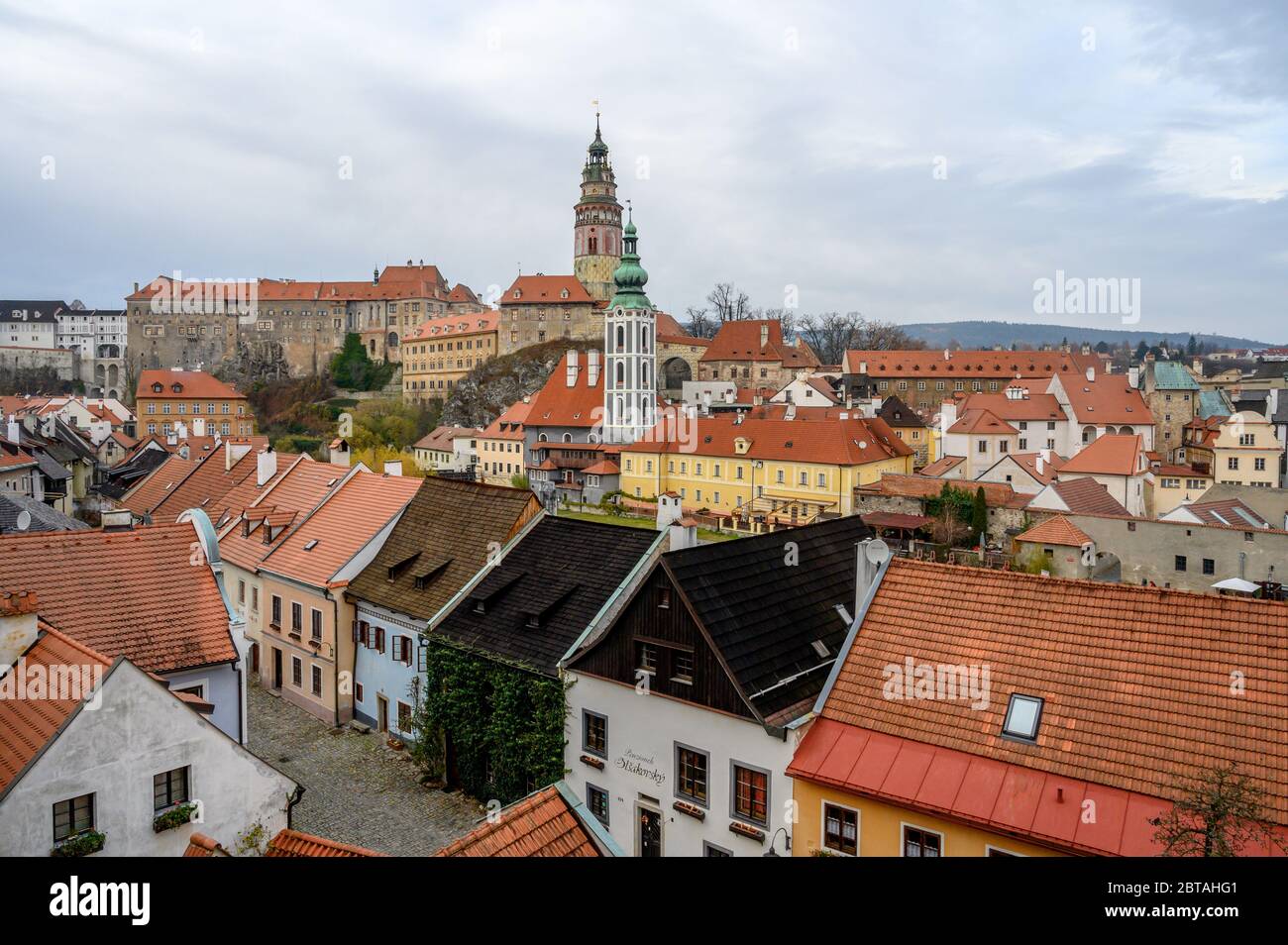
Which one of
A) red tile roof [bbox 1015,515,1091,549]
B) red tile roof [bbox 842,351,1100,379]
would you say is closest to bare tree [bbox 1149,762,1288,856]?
red tile roof [bbox 1015,515,1091,549]

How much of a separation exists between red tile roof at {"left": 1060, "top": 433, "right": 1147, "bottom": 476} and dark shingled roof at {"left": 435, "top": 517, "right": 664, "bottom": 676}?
42847mm

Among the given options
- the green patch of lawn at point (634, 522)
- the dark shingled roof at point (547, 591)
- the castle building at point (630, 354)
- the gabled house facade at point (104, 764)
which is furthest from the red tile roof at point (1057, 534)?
the castle building at point (630, 354)

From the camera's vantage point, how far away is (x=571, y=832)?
7152 mm

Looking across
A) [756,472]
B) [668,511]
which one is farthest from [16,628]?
[756,472]

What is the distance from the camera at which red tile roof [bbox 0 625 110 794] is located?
8781 mm

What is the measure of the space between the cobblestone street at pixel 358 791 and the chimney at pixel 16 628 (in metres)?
6.76

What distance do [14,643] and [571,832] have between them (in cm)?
772

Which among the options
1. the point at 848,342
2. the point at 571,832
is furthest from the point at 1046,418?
the point at 571,832

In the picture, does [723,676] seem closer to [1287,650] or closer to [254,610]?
[1287,650]

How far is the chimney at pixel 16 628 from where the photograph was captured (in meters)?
10.3

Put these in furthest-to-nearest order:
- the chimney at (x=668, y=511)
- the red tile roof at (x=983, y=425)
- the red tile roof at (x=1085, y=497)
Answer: the red tile roof at (x=983, y=425) → the red tile roof at (x=1085, y=497) → the chimney at (x=668, y=511)

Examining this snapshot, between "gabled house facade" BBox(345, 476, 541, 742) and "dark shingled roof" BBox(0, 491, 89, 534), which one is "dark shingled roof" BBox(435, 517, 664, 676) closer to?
"gabled house facade" BBox(345, 476, 541, 742)

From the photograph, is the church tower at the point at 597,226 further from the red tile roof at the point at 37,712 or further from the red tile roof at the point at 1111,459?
the red tile roof at the point at 37,712

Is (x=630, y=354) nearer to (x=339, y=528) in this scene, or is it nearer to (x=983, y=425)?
(x=983, y=425)
